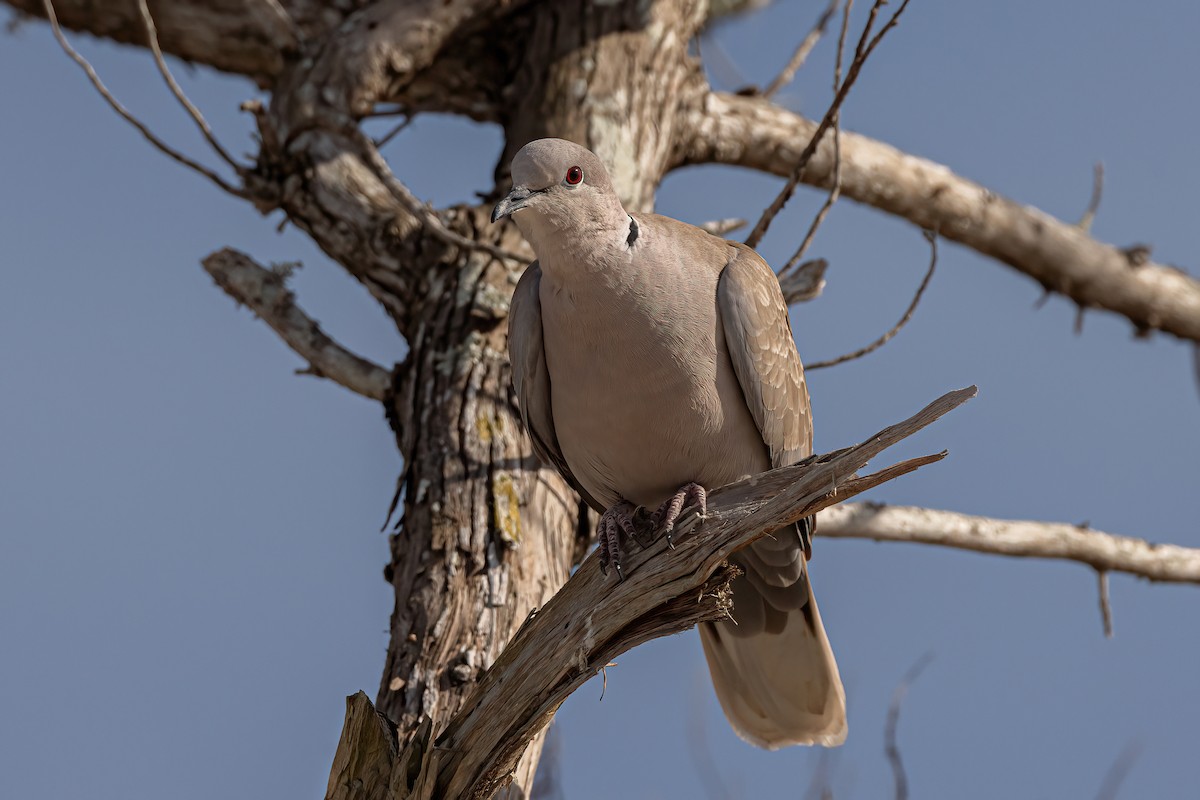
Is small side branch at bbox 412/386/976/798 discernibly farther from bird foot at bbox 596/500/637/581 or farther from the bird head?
the bird head

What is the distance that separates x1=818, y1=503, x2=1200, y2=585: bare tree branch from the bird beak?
2038mm

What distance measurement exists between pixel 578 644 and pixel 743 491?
61cm

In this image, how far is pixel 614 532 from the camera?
11.8 ft

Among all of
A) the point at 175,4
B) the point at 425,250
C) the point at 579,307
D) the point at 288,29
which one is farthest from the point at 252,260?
the point at 579,307

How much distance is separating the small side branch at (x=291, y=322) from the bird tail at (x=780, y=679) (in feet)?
6.03

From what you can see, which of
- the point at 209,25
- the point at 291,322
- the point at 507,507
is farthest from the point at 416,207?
the point at 209,25

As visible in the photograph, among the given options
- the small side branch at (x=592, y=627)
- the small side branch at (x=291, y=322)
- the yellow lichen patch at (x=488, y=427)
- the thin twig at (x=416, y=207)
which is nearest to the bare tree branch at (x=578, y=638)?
the small side branch at (x=592, y=627)

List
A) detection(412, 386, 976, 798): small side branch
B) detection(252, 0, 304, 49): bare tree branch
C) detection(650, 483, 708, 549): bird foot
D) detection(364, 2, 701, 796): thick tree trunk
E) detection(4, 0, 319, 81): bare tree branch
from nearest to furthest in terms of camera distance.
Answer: detection(412, 386, 976, 798): small side branch, detection(650, 483, 708, 549): bird foot, detection(364, 2, 701, 796): thick tree trunk, detection(252, 0, 304, 49): bare tree branch, detection(4, 0, 319, 81): bare tree branch

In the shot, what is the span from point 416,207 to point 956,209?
3.37m

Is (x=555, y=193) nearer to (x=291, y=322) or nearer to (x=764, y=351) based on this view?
(x=764, y=351)

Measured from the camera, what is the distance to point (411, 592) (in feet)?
14.4

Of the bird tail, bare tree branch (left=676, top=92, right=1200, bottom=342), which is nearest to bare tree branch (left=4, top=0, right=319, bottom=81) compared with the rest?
bare tree branch (left=676, top=92, right=1200, bottom=342)

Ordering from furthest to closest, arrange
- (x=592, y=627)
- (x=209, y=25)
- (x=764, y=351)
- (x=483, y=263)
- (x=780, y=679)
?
1. (x=209, y=25)
2. (x=483, y=263)
3. (x=780, y=679)
4. (x=764, y=351)
5. (x=592, y=627)

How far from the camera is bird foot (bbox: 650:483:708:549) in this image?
11.1ft
